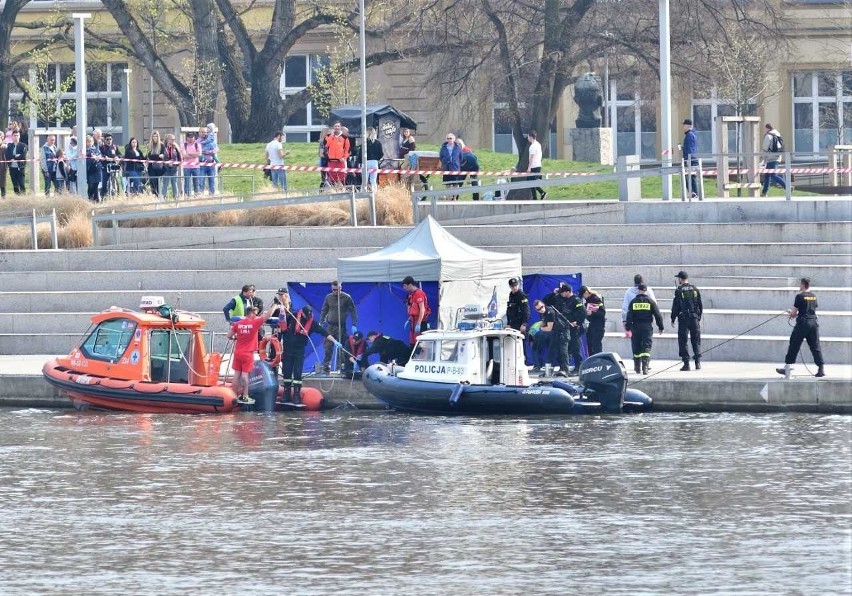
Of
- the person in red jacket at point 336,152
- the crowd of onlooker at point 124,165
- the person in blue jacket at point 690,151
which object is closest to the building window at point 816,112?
the person in blue jacket at point 690,151

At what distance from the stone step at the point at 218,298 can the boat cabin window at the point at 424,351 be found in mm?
3473

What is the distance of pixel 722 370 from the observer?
89.7ft

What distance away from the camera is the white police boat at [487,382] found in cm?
2573

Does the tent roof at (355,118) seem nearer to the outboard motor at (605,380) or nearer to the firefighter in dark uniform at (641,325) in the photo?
the firefighter in dark uniform at (641,325)

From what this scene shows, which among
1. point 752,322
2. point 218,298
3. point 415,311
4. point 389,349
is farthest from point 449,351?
point 218,298

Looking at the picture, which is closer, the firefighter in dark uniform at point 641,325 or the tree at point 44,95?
the firefighter in dark uniform at point 641,325

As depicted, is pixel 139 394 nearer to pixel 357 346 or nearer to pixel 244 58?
pixel 357 346

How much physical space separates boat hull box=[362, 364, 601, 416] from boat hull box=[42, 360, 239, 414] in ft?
7.77

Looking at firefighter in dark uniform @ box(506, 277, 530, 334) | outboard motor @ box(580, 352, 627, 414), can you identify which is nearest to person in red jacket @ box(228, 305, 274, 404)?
firefighter in dark uniform @ box(506, 277, 530, 334)

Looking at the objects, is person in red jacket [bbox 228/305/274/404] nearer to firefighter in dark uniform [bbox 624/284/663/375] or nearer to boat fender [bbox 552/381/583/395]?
boat fender [bbox 552/381/583/395]

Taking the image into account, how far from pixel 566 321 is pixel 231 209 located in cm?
975

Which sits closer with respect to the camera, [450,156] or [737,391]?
[737,391]

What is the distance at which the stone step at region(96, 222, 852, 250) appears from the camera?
32531 mm

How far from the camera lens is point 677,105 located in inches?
2457
